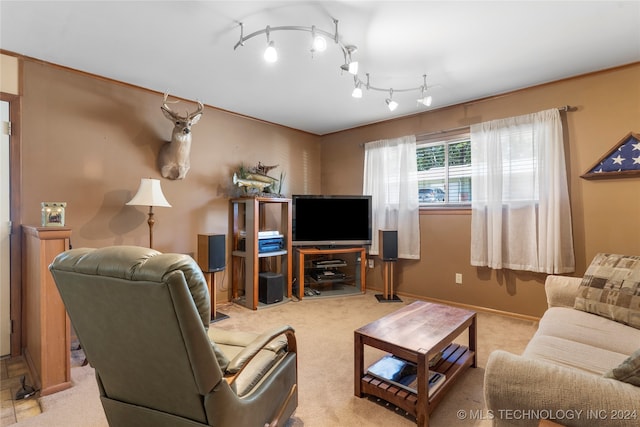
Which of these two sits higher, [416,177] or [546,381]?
[416,177]

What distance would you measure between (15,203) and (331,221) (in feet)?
10.6

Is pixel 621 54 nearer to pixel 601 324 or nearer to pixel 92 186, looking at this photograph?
pixel 601 324

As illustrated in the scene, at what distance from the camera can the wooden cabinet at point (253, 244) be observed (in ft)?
12.3

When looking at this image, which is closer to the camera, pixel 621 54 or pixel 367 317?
pixel 621 54

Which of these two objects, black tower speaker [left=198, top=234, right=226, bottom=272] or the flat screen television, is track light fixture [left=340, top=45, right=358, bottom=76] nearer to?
A: the flat screen television

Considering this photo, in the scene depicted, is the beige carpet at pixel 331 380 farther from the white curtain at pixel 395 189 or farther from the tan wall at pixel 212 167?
the white curtain at pixel 395 189

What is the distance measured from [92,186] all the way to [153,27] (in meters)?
1.63

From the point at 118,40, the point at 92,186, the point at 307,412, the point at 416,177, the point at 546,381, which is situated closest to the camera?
the point at 546,381

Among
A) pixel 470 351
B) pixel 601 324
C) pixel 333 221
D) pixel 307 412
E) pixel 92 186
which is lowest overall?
pixel 307 412

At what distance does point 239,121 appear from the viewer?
4145 millimetres

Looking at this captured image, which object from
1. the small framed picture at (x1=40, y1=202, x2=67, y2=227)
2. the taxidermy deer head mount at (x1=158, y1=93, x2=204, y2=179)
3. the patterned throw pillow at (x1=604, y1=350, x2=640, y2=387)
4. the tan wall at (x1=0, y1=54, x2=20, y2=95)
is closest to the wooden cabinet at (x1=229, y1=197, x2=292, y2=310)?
the taxidermy deer head mount at (x1=158, y1=93, x2=204, y2=179)

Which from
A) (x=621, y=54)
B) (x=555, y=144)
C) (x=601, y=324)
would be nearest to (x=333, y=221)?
(x=555, y=144)

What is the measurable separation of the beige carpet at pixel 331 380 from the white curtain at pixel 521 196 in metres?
0.72

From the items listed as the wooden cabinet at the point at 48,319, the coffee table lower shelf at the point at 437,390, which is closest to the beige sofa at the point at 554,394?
the coffee table lower shelf at the point at 437,390
